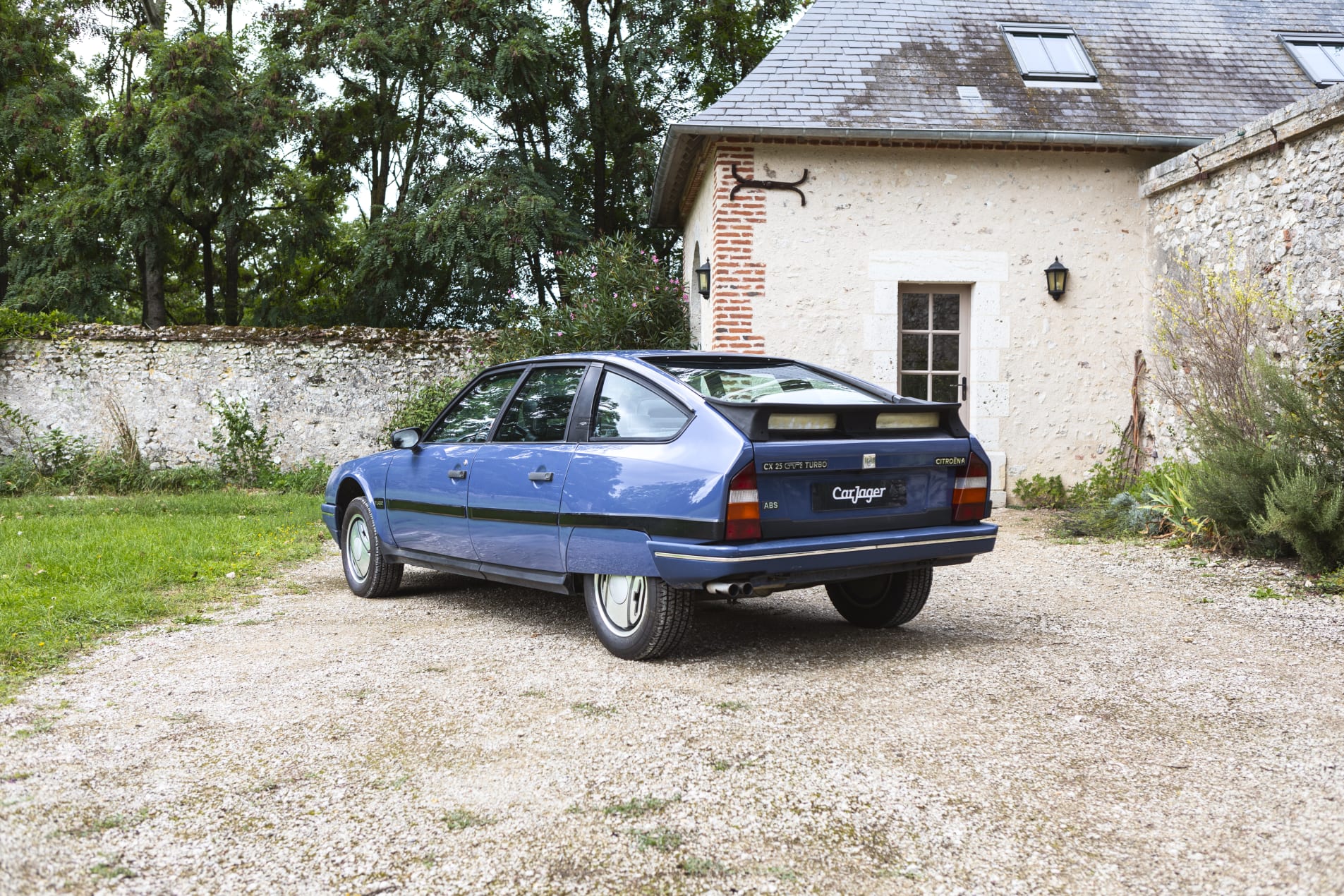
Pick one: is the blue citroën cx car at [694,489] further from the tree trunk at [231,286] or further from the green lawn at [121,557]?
the tree trunk at [231,286]

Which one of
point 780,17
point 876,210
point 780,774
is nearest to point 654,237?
point 780,17

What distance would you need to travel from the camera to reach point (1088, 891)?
226 cm

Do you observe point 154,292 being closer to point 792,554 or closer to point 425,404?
point 425,404

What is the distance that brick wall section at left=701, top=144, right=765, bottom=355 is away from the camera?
10.3 metres

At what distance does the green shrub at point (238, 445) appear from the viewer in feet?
42.7

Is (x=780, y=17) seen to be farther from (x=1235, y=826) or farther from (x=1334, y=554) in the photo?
(x=1235, y=826)

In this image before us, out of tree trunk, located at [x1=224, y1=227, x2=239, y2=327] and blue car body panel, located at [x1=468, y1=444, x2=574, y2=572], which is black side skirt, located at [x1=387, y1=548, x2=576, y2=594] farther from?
tree trunk, located at [x1=224, y1=227, x2=239, y2=327]

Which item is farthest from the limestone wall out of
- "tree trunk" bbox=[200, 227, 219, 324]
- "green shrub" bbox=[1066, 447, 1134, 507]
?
"tree trunk" bbox=[200, 227, 219, 324]

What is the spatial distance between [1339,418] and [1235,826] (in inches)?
176

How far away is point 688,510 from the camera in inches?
155

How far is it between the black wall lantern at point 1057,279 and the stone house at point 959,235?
8 centimetres

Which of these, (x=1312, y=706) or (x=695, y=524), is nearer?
(x=1312, y=706)

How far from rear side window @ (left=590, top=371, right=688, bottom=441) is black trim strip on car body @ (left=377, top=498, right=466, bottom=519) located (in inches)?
39.7

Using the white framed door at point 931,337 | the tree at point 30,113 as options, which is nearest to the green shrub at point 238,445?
the tree at point 30,113
